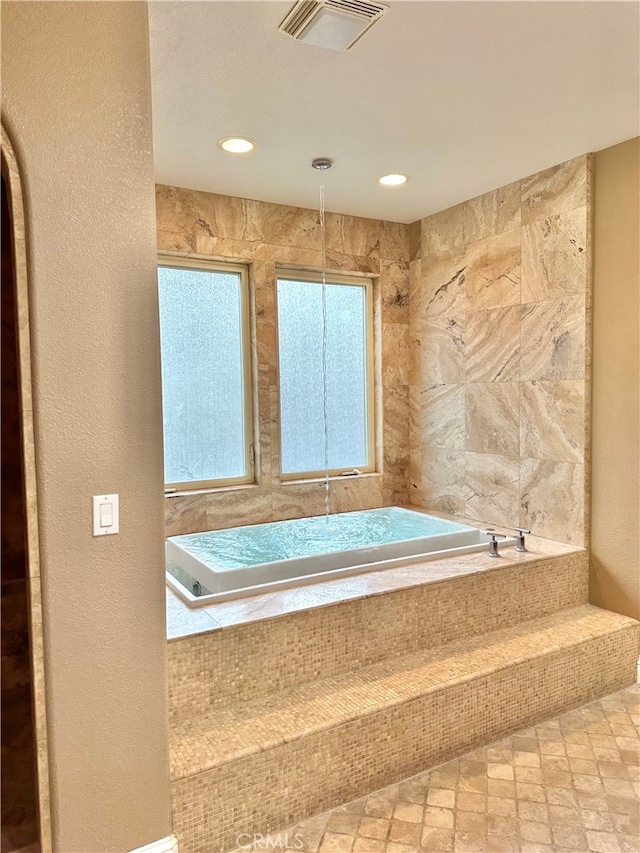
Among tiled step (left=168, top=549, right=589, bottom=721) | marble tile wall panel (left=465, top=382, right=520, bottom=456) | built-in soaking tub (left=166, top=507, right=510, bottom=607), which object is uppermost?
marble tile wall panel (left=465, top=382, right=520, bottom=456)

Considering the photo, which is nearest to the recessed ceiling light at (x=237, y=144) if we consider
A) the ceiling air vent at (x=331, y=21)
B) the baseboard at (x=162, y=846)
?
the ceiling air vent at (x=331, y=21)

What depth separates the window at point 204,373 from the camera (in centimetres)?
348

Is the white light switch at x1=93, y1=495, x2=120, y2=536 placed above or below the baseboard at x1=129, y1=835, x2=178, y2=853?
above

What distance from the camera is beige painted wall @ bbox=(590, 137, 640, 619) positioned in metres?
2.85

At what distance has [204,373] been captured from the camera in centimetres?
358

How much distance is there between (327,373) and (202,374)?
0.92 m

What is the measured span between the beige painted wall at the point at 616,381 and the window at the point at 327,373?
166cm

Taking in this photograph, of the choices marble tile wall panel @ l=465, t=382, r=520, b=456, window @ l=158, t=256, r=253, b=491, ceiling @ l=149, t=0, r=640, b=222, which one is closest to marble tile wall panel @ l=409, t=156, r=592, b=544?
marble tile wall panel @ l=465, t=382, r=520, b=456

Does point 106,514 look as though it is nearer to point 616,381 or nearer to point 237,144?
point 237,144

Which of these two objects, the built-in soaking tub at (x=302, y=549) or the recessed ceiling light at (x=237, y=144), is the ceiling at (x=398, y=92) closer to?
the recessed ceiling light at (x=237, y=144)

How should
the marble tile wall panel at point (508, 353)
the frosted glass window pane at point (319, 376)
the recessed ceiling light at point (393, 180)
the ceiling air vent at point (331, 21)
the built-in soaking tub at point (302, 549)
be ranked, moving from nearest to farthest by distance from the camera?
the ceiling air vent at point (331, 21) → the built-in soaking tub at point (302, 549) → the marble tile wall panel at point (508, 353) → the recessed ceiling light at point (393, 180) → the frosted glass window pane at point (319, 376)

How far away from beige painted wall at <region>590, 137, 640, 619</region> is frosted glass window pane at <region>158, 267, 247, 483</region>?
212cm

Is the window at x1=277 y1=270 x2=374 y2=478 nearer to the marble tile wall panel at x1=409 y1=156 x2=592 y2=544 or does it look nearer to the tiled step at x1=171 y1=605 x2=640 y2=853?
the marble tile wall panel at x1=409 y1=156 x2=592 y2=544

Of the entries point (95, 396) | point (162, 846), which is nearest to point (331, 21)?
point (95, 396)
